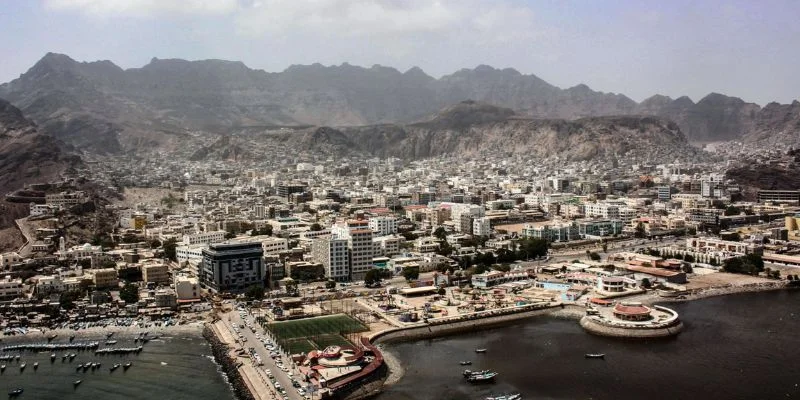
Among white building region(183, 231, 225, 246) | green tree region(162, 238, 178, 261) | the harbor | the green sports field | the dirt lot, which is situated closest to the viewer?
the harbor

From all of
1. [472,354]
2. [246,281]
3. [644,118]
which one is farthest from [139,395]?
[644,118]

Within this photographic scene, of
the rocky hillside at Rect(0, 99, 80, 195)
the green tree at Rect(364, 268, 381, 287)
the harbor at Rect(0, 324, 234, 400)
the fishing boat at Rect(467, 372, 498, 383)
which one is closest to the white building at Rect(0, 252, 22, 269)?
the harbor at Rect(0, 324, 234, 400)

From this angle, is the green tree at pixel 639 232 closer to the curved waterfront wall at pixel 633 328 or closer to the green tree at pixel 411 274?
the green tree at pixel 411 274

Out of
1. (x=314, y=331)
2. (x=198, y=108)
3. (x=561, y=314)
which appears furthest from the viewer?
(x=198, y=108)

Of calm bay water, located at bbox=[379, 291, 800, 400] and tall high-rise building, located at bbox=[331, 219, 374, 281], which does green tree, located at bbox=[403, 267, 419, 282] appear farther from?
calm bay water, located at bbox=[379, 291, 800, 400]

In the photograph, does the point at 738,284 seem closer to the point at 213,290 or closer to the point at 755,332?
the point at 755,332

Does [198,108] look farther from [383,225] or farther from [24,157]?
[383,225]

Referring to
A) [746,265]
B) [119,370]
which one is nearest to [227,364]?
[119,370]
